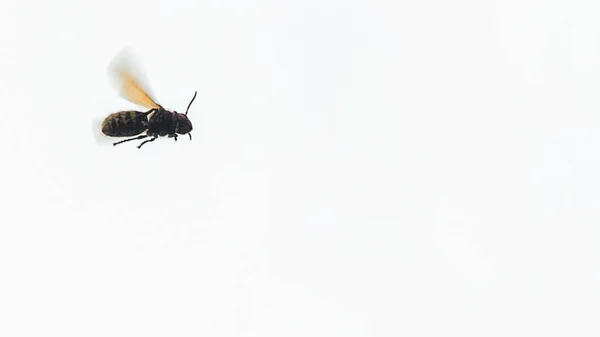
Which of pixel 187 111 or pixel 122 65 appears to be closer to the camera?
pixel 122 65
